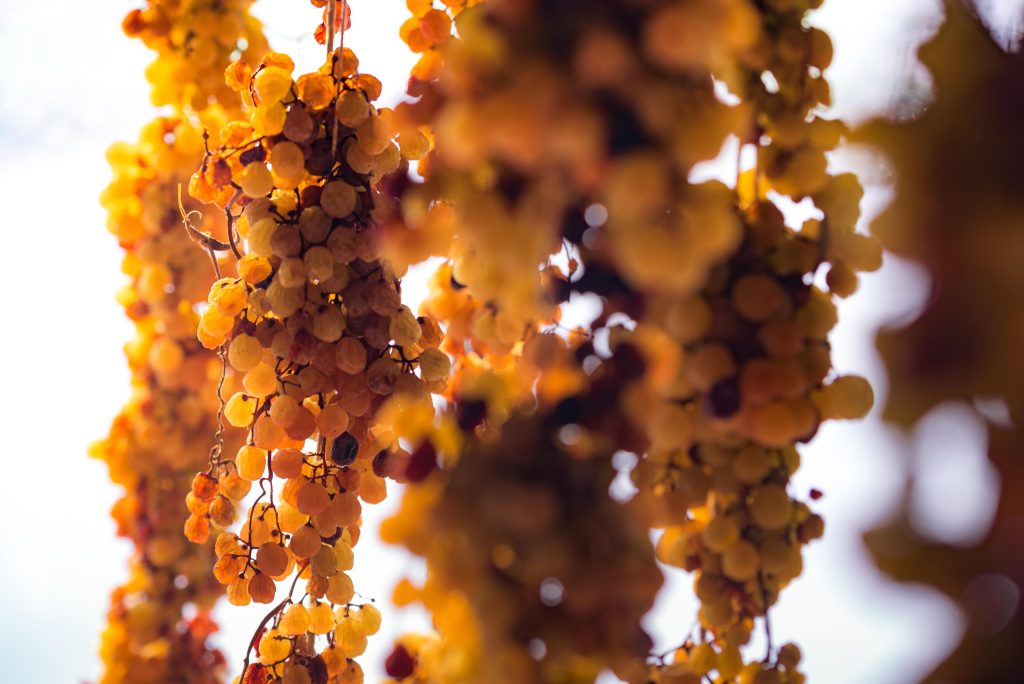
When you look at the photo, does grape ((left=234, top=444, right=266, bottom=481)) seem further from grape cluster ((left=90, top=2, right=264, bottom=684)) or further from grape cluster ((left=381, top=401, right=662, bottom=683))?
grape cluster ((left=90, top=2, right=264, bottom=684))

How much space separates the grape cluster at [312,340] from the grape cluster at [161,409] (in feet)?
1.05

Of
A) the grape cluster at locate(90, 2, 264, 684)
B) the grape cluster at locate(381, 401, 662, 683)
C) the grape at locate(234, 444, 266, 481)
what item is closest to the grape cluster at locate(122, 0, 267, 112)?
the grape cluster at locate(90, 2, 264, 684)

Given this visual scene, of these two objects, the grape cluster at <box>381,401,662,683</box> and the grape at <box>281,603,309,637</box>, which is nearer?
the grape cluster at <box>381,401,662,683</box>

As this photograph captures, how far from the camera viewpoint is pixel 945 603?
0.39 meters

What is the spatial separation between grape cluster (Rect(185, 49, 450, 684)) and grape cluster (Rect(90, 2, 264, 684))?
1.05ft

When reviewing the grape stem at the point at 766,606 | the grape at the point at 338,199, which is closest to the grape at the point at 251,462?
the grape at the point at 338,199

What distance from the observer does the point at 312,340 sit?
0.59 metres

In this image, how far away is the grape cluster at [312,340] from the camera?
0.58 metres

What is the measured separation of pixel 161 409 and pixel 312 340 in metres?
0.47

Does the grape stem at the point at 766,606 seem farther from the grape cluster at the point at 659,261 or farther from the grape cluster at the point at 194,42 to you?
the grape cluster at the point at 194,42

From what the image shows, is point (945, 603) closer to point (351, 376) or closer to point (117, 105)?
point (351, 376)

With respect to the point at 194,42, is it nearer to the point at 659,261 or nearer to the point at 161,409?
the point at 161,409

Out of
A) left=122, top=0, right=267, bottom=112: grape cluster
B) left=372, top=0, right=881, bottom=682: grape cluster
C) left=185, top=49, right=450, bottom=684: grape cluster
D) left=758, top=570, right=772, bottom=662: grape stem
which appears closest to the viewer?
left=372, top=0, right=881, bottom=682: grape cluster

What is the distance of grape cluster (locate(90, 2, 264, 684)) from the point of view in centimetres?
94
